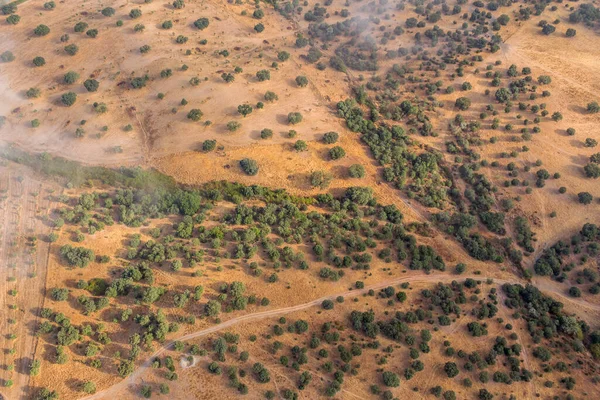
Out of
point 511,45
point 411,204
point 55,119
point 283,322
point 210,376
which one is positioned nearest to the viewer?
point 210,376

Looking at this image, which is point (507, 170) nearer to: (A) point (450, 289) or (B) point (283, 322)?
(A) point (450, 289)

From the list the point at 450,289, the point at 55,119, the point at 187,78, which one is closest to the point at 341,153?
the point at 450,289

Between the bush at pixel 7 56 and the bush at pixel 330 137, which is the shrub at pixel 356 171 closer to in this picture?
the bush at pixel 330 137

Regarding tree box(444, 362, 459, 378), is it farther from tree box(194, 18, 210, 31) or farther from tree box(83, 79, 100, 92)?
tree box(194, 18, 210, 31)

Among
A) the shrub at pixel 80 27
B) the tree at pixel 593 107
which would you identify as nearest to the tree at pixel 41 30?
the shrub at pixel 80 27

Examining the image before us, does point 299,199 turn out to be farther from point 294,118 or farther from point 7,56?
point 7,56

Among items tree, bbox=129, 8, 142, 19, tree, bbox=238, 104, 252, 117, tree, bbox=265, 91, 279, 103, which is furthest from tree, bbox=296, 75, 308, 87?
tree, bbox=129, 8, 142, 19
